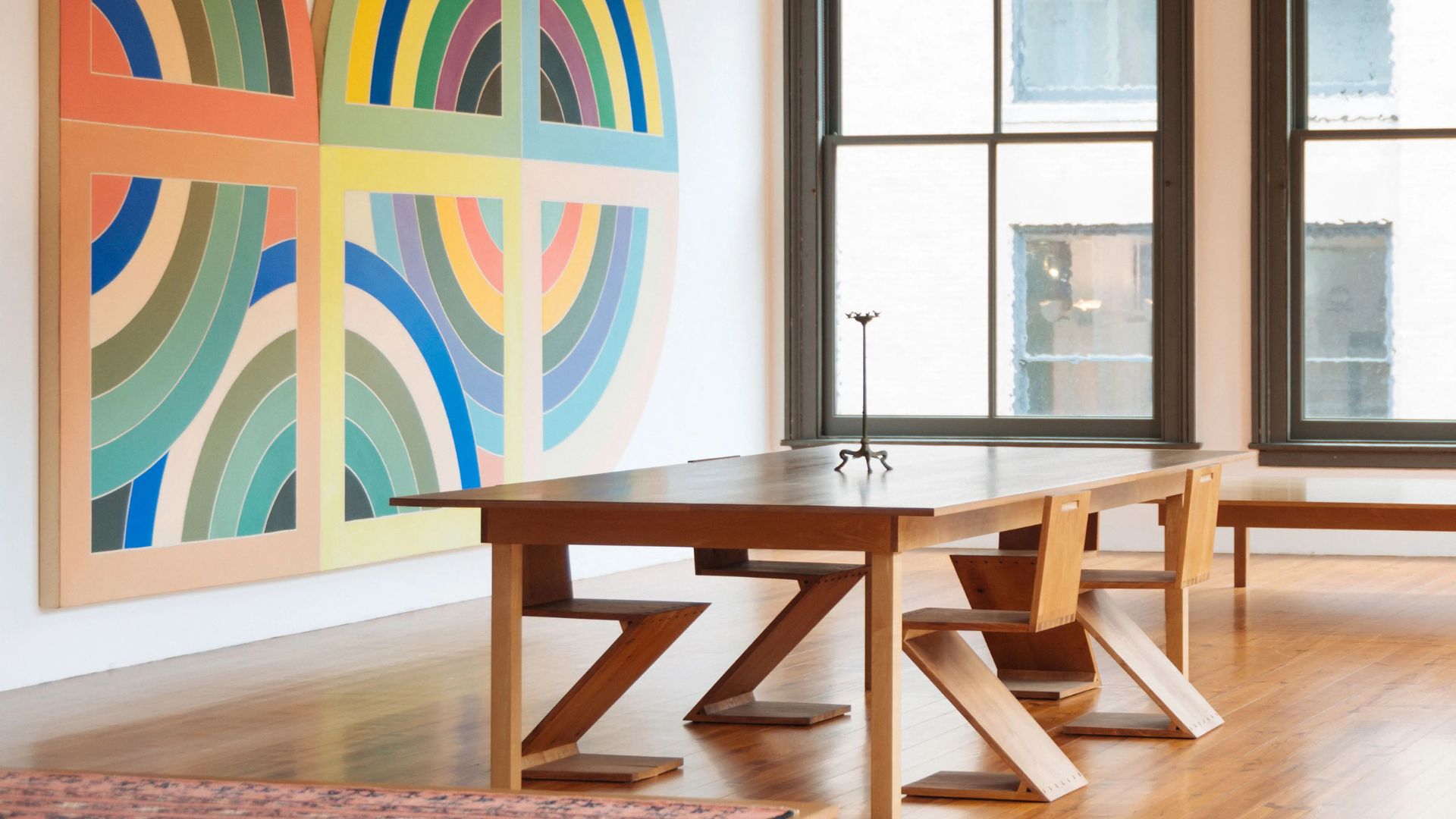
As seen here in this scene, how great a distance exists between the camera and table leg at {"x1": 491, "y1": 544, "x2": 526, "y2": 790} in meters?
3.79

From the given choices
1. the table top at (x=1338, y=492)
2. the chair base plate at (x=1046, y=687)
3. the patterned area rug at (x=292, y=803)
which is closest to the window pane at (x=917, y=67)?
the table top at (x=1338, y=492)

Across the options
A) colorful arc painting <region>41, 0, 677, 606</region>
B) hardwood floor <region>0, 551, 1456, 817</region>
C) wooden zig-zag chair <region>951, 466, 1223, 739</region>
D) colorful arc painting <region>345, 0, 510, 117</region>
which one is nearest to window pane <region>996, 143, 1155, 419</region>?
colorful arc painting <region>41, 0, 677, 606</region>

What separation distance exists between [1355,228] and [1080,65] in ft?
5.29

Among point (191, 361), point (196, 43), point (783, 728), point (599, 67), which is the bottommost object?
point (783, 728)

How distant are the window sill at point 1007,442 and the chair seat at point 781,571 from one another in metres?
4.15

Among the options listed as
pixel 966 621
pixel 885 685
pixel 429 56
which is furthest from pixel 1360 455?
pixel 885 685

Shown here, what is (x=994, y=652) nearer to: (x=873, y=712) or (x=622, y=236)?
(x=873, y=712)

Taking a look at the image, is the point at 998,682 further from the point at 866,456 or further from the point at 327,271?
the point at 327,271

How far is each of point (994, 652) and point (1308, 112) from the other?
4.76 metres

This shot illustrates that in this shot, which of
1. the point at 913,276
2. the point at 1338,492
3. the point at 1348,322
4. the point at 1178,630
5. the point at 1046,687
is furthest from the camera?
the point at 913,276

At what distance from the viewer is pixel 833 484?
13.7ft

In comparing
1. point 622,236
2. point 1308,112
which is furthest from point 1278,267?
point 622,236

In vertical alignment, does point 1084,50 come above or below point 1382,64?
above

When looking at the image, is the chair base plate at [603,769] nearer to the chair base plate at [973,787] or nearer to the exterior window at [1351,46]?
the chair base plate at [973,787]
